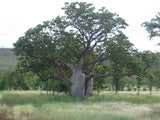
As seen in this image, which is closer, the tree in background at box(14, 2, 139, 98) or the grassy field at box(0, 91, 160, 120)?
the grassy field at box(0, 91, 160, 120)

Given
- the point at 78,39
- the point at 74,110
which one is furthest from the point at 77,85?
the point at 74,110

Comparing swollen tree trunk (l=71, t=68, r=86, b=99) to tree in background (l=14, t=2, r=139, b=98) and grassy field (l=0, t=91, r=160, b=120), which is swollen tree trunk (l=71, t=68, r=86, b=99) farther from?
grassy field (l=0, t=91, r=160, b=120)

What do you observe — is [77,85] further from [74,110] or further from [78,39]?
[74,110]

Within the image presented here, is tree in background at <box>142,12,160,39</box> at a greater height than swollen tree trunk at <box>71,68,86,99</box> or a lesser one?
greater

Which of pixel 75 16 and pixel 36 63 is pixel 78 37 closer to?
pixel 75 16

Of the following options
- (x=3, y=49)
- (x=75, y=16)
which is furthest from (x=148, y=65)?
(x=3, y=49)

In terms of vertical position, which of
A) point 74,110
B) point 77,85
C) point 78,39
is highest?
point 78,39

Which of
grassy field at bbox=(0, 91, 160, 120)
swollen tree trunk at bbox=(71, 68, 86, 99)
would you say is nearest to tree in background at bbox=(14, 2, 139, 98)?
swollen tree trunk at bbox=(71, 68, 86, 99)

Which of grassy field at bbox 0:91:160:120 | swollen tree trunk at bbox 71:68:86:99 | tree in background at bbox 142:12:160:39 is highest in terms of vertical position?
tree in background at bbox 142:12:160:39

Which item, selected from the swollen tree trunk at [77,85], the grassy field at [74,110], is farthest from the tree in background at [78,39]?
the grassy field at [74,110]

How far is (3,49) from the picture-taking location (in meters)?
148

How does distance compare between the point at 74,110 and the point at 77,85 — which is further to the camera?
the point at 77,85

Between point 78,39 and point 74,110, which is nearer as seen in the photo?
point 74,110

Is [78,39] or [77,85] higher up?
[78,39]
